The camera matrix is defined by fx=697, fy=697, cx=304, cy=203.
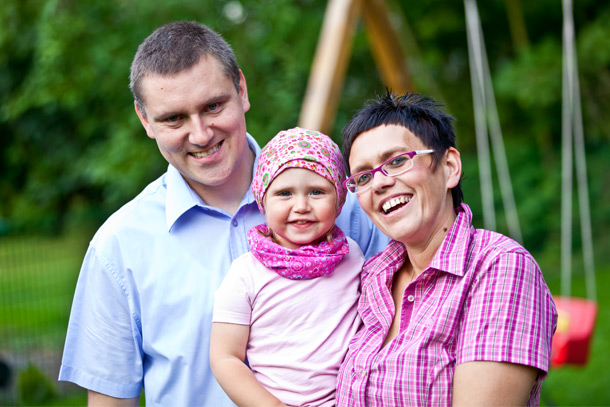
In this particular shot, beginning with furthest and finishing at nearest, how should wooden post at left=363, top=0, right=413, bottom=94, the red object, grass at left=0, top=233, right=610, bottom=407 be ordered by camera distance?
grass at left=0, top=233, right=610, bottom=407 → wooden post at left=363, top=0, right=413, bottom=94 → the red object

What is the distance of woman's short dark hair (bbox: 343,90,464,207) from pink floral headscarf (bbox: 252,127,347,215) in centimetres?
8

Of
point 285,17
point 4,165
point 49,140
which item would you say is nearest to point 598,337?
point 285,17

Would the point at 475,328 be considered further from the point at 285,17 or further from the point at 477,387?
the point at 285,17

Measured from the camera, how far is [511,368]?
166cm

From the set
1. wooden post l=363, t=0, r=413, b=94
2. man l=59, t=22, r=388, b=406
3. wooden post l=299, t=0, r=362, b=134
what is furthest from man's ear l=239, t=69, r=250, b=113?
wooden post l=363, t=0, r=413, b=94

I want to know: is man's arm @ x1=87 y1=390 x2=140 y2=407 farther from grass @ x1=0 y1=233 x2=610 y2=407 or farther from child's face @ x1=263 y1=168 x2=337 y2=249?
grass @ x1=0 y1=233 x2=610 y2=407

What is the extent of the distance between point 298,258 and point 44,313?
636 centimetres

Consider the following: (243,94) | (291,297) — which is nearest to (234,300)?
(291,297)

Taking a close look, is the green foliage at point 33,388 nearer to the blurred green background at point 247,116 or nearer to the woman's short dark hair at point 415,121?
the blurred green background at point 247,116

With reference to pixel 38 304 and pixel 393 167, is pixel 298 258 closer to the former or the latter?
pixel 393 167

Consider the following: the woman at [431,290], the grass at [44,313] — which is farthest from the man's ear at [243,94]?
the grass at [44,313]

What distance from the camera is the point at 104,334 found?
2.21 metres

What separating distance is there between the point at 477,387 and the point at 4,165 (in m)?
13.3

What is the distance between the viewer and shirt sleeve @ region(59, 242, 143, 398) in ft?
7.18
